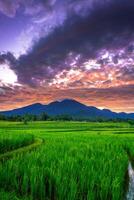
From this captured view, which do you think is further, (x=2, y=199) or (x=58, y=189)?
(x=58, y=189)

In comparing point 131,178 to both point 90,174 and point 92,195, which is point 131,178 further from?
point 92,195

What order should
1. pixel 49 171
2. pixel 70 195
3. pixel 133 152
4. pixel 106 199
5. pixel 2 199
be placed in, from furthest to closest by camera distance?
pixel 133 152
pixel 49 171
pixel 106 199
pixel 70 195
pixel 2 199

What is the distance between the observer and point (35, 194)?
489cm

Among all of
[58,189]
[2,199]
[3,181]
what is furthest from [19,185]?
[2,199]

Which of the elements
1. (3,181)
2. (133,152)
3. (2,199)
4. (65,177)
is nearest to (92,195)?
(65,177)

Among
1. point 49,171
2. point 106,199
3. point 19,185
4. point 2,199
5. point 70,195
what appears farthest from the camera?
point 49,171

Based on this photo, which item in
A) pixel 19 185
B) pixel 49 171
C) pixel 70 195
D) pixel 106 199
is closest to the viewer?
pixel 70 195

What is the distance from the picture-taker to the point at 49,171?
5.60 meters

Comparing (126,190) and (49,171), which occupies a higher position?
(49,171)

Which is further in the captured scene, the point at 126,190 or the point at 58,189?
the point at 126,190

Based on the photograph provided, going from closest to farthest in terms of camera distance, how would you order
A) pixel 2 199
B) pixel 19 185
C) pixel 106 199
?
pixel 2 199 → pixel 106 199 → pixel 19 185

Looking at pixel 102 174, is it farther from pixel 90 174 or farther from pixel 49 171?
pixel 49 171

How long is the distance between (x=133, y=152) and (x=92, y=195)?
5693 mm

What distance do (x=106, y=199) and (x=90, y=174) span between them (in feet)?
2.40
